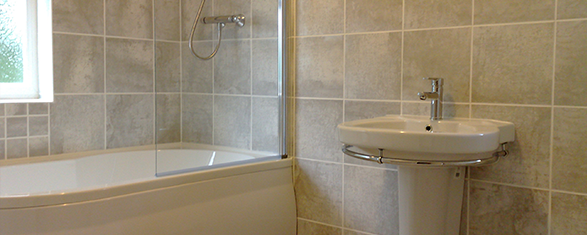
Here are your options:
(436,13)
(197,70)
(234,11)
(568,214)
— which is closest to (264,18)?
(234,11)

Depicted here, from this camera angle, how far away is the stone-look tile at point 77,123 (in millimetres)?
2334

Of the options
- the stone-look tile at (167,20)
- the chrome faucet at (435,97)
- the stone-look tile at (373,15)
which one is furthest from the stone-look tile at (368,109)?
the stone-look tile at (167,20)

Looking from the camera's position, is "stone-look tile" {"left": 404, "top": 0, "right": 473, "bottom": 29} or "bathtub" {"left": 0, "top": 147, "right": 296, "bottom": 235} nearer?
"bathtub" {"left": 0, "top": 147, "right": 296, "bottom": 235}

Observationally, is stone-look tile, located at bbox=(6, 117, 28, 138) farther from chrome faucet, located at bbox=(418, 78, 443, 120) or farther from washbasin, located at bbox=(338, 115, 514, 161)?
chrome faucet, located at bbox=(418, 78, 443, 120)

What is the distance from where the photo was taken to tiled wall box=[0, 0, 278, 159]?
1970mm

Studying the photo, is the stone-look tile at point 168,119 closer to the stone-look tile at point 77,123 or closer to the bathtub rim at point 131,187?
the bathtub rim at point 131,187

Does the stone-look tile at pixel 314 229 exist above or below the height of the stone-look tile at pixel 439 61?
below

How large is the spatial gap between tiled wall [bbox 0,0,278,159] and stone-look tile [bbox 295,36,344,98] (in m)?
0.13

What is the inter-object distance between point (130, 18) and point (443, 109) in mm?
1689

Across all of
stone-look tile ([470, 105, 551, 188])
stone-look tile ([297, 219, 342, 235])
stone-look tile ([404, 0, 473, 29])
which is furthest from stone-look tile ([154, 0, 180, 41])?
stone-look tile ([470, 105, 551, 188])

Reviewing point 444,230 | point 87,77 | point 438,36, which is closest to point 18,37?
point 87,77

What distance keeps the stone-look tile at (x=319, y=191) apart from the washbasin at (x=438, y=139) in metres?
0.54

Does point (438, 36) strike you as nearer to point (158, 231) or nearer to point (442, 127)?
point (442, 127)

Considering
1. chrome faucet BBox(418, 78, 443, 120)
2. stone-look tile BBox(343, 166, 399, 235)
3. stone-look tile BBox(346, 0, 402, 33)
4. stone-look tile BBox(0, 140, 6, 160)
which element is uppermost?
stone-look tile BBox(346, 0, 402, 33)
